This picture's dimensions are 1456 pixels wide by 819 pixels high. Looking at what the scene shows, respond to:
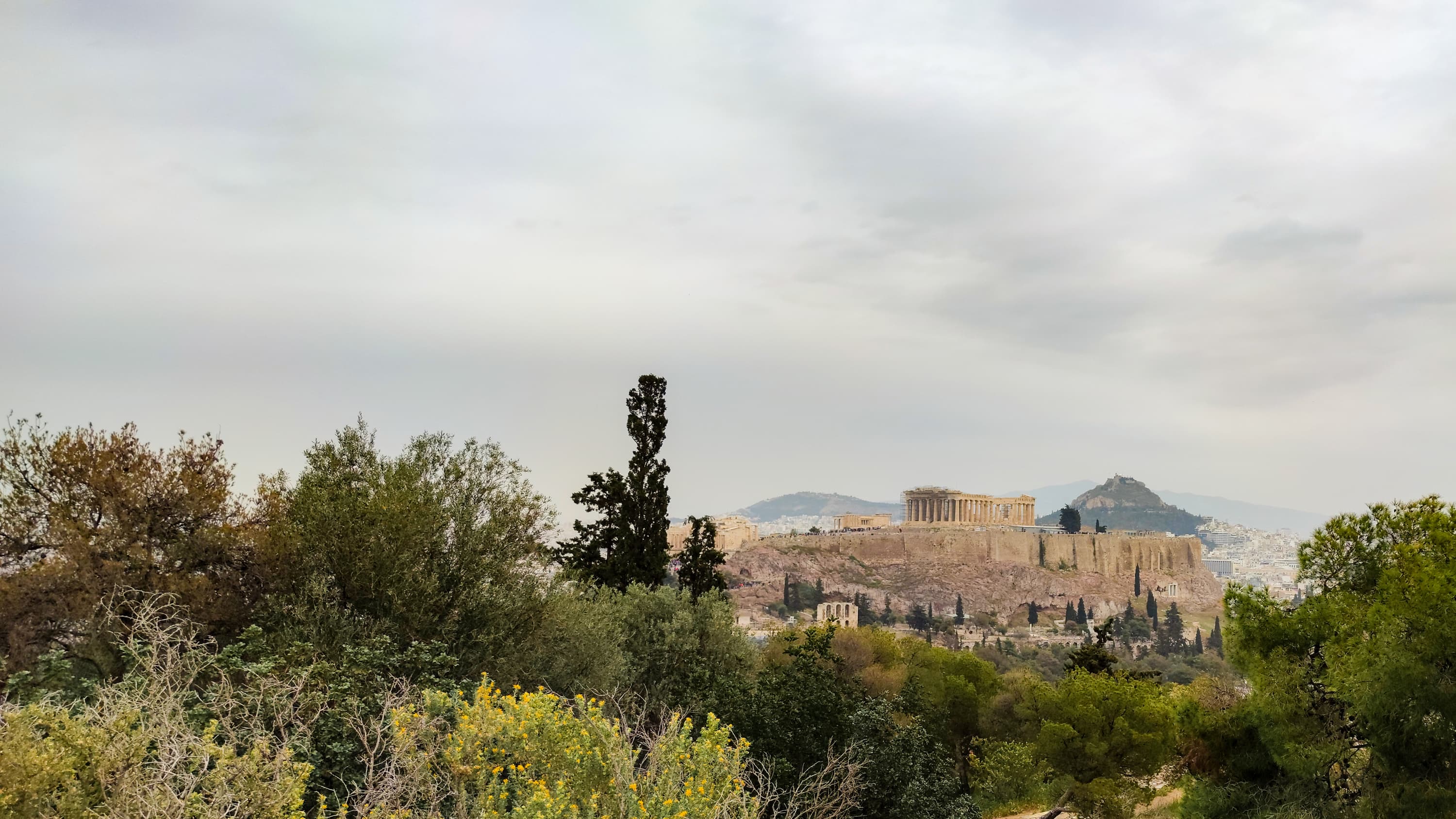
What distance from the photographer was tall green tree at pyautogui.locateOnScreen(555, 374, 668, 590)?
26750 millimetres

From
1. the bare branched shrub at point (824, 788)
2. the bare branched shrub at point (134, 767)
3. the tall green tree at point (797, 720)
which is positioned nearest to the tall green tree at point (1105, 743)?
the tall green tree at point (797, 720)

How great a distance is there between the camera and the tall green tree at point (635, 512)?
2675 cm

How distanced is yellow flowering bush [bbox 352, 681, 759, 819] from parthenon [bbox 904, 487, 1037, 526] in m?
166

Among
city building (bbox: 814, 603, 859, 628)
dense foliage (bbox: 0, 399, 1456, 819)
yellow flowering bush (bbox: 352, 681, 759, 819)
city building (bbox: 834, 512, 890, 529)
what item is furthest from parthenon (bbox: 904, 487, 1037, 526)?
yellow flowering bush (bbox: 352, 681, 759, 819)

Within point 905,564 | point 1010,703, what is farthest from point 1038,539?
point 1010,703

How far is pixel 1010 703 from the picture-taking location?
31281 millimetres

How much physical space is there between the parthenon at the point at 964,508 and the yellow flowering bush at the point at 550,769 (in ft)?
544

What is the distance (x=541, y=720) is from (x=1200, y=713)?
13550mm

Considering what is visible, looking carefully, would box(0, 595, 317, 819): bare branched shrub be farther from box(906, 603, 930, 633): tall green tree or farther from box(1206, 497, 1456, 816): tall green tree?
box(906, 603, 930, 633): tall green tree

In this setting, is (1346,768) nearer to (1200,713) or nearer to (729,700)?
(1200,713)

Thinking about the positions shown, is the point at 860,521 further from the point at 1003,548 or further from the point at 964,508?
the point at 1003,548

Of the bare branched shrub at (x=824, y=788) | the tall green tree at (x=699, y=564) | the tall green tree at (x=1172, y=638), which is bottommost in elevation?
the tall green tree at (x=1172, y=638)

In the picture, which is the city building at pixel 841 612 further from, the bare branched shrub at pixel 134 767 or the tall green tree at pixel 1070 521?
the bare branched shrub at pixel 134 767

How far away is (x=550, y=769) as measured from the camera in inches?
378
